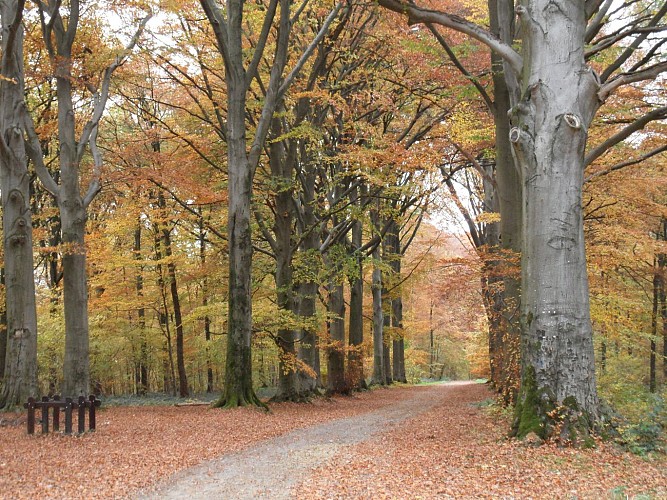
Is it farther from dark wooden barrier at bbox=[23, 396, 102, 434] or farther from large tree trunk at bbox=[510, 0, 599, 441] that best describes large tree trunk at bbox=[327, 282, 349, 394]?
large tree trunk at bbox=[510, 0, 599, 441]

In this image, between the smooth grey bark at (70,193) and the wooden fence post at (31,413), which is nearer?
the wooden fence post at (31,413)

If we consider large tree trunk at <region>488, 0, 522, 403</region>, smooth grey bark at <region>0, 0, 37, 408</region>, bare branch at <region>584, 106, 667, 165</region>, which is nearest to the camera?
bare branch at <region>584, 106, 667, 165</region>

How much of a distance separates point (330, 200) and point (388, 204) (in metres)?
1.77

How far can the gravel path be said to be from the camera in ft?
18.3

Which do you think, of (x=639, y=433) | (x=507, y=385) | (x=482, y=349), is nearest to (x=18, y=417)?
(x=507, y=385)

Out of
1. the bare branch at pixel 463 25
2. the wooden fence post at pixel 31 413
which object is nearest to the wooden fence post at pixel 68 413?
the wooden fence post at pixel 31 413

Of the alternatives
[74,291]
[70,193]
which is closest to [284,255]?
[74,291]

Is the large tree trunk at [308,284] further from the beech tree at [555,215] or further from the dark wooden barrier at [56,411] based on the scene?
the beech tree at [555,215]

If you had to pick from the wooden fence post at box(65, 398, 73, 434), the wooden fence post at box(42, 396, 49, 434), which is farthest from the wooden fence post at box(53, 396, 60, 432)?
the wooden fence post at box(65, 398, 73, 434)

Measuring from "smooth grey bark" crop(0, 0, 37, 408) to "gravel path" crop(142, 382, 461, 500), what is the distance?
609 centimetres

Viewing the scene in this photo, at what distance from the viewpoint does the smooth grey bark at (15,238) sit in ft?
38.0

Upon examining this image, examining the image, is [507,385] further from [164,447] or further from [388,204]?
[388,204]

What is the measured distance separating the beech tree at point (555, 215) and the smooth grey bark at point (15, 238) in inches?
388

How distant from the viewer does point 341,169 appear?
1742 centimetres
